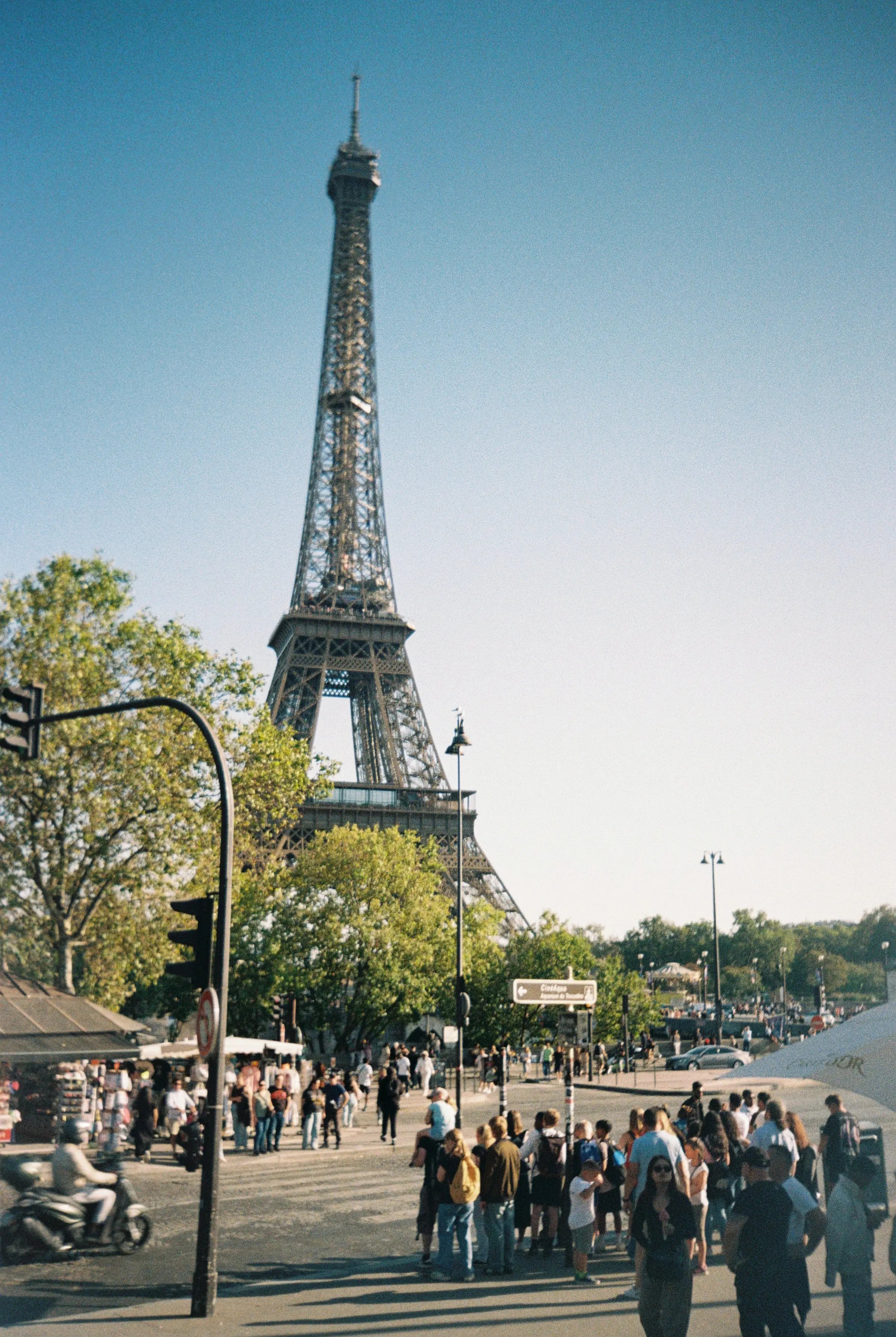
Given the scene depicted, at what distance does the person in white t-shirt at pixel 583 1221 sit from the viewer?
36.9 feet

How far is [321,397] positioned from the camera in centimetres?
7750

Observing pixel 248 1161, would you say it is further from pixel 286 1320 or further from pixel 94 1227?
pixel 286 1320

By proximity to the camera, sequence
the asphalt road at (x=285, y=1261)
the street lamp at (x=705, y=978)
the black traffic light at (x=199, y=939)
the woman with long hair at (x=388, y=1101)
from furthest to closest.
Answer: the street lamp at (x=705, y=978), the woman with long hair at (x=388, y=1101), the black traffic light at (x=199, y=939), the asphalt road at (x=285, y=1261)

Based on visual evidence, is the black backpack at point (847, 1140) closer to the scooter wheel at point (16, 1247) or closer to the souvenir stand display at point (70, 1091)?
the scooter wheel at point (16, 1247)

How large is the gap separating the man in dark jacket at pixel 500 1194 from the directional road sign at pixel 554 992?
2.36m

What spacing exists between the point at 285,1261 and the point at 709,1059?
39.7 metres

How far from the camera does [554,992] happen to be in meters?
14.5

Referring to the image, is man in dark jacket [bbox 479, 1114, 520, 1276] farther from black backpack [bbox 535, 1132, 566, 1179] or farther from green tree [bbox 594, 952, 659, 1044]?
green tree [bbox 594, 952, 659, 1044]

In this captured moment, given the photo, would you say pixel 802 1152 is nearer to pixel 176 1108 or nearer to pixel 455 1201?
pixel 455 1201

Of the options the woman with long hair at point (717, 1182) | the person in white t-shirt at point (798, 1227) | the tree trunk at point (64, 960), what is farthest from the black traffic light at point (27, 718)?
the tree trunk at point (64, 960)

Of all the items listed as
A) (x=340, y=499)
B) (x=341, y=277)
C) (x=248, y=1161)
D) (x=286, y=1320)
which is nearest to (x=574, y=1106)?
(x=248, y=1161)

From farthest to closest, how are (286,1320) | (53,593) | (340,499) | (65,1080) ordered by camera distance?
(340,499) < (53,593) < (65,1080) < (286,1320)

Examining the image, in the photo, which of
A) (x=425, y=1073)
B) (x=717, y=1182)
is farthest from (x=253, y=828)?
(x=717, y=1182)

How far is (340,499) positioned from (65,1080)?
54.8 metres
